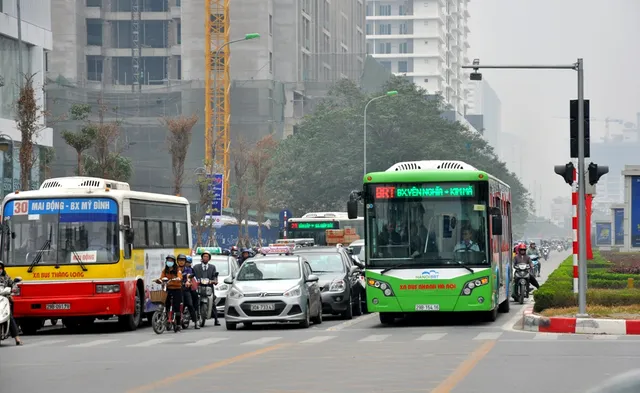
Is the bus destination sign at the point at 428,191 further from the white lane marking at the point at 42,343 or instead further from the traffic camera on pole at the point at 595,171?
the white lane marking at the point at 42,343

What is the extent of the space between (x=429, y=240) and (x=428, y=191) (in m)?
0.98

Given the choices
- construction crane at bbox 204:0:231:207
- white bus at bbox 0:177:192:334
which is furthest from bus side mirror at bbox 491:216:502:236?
construction crane at bbox 204:0:231:207

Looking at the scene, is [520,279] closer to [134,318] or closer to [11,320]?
[134,318]

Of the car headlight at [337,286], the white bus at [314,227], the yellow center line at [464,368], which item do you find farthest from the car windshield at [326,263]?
the white bus at [314,227]

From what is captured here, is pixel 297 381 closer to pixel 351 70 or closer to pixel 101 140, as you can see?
pixel 101 140

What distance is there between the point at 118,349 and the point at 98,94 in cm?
8274

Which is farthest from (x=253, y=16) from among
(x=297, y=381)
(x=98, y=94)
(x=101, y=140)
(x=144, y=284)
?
(x=297, y=381)

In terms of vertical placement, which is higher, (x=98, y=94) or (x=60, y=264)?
(x=98, y=94)

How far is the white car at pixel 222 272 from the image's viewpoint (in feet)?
110

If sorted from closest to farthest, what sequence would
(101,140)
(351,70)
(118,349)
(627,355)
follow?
(627,355)
(118,349)
(101,140)
(351,70)

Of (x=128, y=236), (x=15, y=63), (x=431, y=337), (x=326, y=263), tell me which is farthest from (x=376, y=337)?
(x=15, y=63)

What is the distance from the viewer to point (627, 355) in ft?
58.7

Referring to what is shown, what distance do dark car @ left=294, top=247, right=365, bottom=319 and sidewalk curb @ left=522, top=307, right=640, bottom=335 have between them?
21.3 feet

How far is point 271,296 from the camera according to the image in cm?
2656
